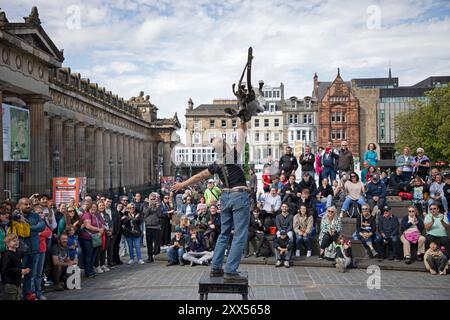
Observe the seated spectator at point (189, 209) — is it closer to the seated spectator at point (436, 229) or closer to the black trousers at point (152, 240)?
the black trousers at point (152, 240)

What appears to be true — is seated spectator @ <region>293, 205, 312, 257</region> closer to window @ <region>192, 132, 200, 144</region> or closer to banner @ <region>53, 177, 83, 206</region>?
banner @ <region>53, 177, 83, 206</region>

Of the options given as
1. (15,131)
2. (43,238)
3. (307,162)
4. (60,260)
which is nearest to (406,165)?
(307,162)

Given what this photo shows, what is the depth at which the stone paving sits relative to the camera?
10891mm

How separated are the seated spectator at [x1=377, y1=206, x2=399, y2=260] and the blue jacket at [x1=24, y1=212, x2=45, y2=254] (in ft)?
30.6

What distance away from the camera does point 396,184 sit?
19.6 m

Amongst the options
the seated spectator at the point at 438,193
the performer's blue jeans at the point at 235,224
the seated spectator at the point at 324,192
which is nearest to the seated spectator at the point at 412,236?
the seated spectator at the point at 438,193

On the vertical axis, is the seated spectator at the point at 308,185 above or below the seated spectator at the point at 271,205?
above

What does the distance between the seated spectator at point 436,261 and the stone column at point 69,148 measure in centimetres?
3272

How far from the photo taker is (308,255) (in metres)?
15.6

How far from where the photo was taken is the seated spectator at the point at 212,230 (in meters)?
15.7

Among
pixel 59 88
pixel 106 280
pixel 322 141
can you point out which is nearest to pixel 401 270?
pixel 106 280

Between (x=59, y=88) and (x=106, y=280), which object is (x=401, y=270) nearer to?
(x=106, y=280)

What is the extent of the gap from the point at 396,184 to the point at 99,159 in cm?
3832

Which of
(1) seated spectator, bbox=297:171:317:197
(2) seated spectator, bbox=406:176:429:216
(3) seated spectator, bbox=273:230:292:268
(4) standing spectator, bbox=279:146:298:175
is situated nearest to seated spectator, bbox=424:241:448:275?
(3) seated spectator, bbox=273:230:292:268
